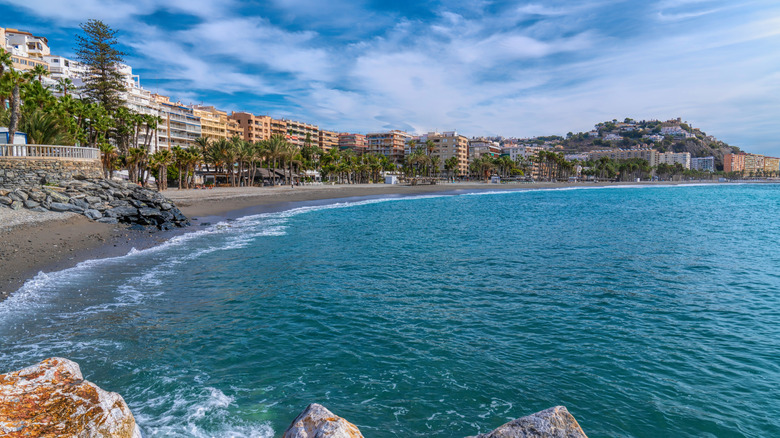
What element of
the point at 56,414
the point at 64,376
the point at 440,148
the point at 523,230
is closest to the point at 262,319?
the point at 64,376

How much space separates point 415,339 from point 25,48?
114218 millimetres

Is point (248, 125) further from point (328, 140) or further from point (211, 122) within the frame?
point (328, 140)

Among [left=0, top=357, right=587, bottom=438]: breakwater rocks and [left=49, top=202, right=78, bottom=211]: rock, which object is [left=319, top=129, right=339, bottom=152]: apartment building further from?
[left=0, top=357, right=587, bottom=438]: breakwater rocks

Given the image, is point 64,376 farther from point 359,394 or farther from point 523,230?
point 523,230

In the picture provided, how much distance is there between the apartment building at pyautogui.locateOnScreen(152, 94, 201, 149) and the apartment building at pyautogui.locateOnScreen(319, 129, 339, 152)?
205 feet

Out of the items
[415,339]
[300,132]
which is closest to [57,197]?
[415,339]

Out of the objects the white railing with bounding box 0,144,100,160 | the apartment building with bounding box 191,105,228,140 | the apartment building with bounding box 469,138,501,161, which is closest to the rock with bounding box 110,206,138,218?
the white railing with bounding box 0,144,100,160

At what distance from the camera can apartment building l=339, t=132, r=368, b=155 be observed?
183 metres

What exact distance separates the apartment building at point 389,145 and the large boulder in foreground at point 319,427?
574 feet

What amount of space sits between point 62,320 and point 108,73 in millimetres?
57929

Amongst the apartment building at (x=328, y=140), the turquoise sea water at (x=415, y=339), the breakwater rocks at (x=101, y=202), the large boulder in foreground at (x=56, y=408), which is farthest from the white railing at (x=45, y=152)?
the apartment building at (x=328, y=140)

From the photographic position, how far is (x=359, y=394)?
7.71m

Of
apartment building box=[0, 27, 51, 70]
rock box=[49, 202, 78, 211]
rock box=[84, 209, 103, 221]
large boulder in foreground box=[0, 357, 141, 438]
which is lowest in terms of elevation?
large boulder in foreground box=[0, 357, 141, 438]

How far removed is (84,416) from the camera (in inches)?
178
